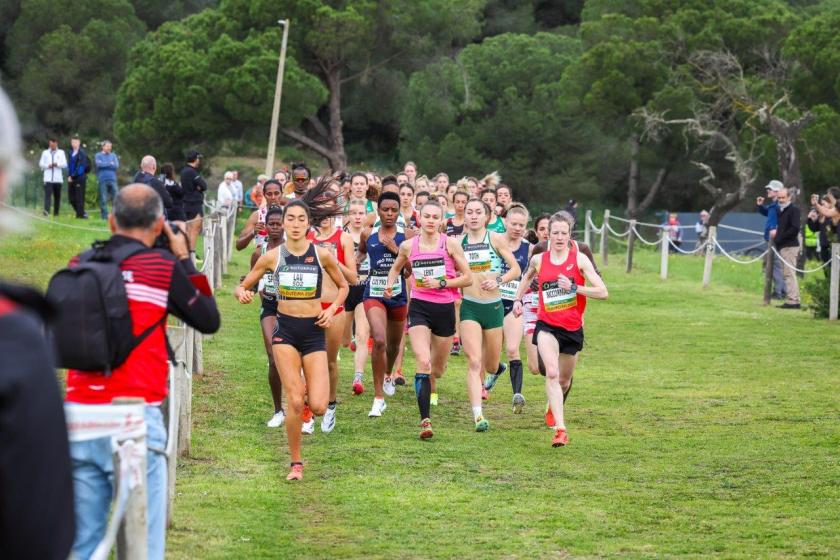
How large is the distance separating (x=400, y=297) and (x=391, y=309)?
170mm

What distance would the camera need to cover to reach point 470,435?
499 inches

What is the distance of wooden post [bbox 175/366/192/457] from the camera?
9.87 m

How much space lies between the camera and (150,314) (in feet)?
18.3

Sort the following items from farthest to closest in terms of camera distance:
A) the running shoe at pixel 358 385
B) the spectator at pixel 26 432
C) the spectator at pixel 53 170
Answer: the spectator at pixel 53 170 → the running shoe at pixel 358 385 → the spectator at pixel 26 432

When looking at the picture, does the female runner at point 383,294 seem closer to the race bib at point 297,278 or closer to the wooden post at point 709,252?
the race bib at point 297,278

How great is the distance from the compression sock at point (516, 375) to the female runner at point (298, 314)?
3651 mm

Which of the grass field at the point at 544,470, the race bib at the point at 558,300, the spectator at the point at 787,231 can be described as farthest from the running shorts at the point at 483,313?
the spectator at the point at 787,231

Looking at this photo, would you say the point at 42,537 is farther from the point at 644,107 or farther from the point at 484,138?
the point at 484,138

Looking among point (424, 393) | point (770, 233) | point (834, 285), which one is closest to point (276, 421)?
point (424, 393)

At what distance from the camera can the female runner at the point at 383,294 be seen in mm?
13797

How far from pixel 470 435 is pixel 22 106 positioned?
2090 inches

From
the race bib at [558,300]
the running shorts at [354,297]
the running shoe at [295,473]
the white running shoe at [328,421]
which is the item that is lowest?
the white running shoe at [328,421]

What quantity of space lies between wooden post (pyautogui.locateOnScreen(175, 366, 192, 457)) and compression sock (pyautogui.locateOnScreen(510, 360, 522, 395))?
412 cm

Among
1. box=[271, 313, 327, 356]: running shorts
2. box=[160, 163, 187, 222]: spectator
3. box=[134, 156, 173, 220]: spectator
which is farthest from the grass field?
box=[160, 163, 187, 222]: spectator
